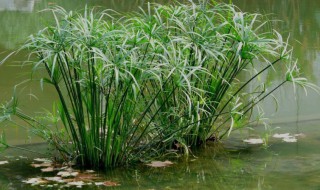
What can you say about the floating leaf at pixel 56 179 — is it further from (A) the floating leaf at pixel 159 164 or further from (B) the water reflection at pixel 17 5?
(B) the water reflection at pixel 17 5

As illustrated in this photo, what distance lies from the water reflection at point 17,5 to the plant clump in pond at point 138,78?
7.31 m

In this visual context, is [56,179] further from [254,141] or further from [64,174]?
[254,141]

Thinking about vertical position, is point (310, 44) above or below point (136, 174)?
above

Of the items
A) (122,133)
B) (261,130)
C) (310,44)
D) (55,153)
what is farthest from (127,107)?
(310,44)

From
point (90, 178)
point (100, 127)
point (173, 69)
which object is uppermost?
point (173, 69)

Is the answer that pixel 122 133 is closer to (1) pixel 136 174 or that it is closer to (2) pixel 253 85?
(1) pixel 136 174

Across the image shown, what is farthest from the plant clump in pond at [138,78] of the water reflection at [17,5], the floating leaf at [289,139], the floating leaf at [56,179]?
the water reflection at [17,5]

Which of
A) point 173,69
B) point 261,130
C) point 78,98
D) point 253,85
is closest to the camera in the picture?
point 173,69

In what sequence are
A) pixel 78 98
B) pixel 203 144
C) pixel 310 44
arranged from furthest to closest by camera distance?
pixel 310 44, pixel 203 144, pixel 78 98

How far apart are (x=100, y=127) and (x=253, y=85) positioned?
2.58 meters

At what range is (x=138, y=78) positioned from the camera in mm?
3625

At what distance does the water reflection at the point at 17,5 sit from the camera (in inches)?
440

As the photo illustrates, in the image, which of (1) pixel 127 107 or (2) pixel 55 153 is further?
(2) pixel 55 153

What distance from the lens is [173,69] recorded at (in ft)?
11.4
